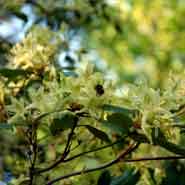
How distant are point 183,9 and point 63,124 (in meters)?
6.36

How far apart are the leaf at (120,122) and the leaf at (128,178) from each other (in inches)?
10.6

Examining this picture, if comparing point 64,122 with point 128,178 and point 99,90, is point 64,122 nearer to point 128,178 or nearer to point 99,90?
point 99,90

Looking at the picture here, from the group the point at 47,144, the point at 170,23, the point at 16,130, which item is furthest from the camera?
the point at 170,23

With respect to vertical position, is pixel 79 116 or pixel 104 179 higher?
pixel 79 116

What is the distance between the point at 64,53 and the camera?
205 cm

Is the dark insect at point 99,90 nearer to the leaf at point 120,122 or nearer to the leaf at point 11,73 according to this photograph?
the leaf at point 120,122

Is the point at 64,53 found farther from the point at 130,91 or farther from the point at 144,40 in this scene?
the point at 144,40

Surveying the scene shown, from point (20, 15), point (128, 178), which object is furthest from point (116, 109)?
point (20, 15)

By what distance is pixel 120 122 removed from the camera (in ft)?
3.96

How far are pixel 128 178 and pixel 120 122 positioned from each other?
0.28 meters

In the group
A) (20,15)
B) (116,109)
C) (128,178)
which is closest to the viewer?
(116,109)

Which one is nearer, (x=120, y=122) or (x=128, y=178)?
(x=120, y=122)

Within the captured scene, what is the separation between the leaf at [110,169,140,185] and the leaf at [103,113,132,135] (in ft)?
Result: 0.89

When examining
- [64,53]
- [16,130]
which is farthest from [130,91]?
[64,53]
